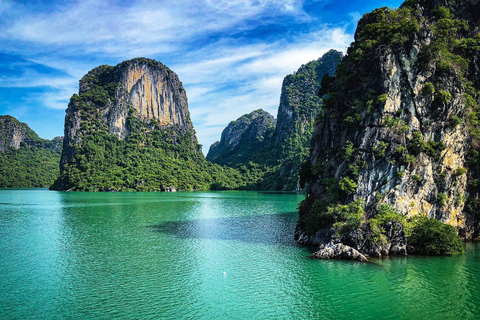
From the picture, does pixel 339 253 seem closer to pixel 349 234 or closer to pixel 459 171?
pixel 349 234

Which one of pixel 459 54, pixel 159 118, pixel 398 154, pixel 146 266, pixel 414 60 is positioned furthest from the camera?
pixel 159 118

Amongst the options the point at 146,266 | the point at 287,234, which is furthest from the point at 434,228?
the point at 146,266

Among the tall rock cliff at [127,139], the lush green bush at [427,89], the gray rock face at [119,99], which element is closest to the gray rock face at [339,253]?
the lush green bush at [427,89]

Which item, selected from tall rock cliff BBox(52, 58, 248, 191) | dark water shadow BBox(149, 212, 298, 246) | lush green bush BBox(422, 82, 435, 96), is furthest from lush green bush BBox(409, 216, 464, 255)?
tall rock cliff BBox(52, 58, 248, 191)

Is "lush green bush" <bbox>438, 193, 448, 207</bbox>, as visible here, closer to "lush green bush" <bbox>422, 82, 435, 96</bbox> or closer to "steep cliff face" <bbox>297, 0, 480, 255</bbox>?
"steep cliff face" <bbox>297, 0, 480, 255</bbox>

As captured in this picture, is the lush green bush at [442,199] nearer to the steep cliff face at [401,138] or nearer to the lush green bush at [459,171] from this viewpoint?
the steep cliff face at [401,138]

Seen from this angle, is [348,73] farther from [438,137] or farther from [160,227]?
[160,227]
